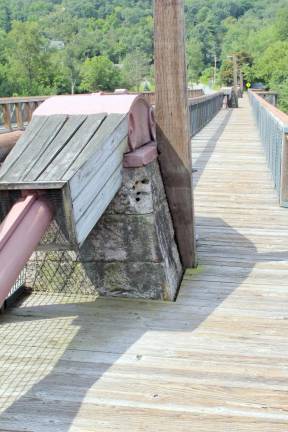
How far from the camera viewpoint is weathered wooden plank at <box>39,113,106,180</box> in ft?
10.1

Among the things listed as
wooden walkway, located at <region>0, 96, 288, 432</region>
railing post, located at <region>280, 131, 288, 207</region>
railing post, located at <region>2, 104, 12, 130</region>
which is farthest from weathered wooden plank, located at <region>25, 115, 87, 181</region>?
railing post, located at <region>2, 104, 12, 130</region>

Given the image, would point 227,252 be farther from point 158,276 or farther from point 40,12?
point 40,12

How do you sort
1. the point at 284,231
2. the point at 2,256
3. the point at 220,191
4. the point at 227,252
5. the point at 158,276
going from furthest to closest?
the point at 220,191 → the point at 284,231 → the point at 227,252 → the point at 158,276 → the point at 2,256

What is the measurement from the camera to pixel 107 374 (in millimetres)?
3113

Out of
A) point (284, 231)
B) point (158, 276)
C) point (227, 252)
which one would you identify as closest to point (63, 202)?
point (158, 276)

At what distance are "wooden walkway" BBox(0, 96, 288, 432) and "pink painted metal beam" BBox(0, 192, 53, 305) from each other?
66 centimetres

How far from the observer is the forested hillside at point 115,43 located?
→ 7800 centimetres

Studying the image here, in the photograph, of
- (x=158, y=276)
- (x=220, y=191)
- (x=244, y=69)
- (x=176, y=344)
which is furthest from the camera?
(x=244, y=69)

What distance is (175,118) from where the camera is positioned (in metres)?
4.39

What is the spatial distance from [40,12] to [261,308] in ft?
570

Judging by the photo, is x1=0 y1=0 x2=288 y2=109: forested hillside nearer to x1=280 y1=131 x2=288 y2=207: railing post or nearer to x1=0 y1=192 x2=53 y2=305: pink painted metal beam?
x1=280 y1=131 x2=288 y2=207: railing post

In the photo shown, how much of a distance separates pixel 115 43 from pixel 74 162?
149m

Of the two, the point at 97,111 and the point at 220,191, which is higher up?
the point at 97,111

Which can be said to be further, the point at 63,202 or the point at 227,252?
the point at 227,252
